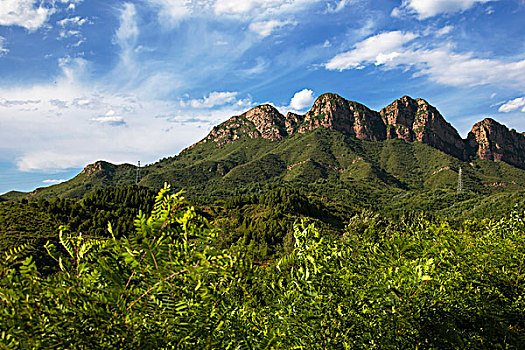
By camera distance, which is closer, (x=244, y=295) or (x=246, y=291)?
(x=246, y=291)

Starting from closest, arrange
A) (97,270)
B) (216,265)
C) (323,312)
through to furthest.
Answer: (216,265)
(97,270)
(323,312)

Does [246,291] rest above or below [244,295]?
above

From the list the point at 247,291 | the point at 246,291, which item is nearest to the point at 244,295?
the point at 247,291

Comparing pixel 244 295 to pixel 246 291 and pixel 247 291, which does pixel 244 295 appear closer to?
pixel 247 291

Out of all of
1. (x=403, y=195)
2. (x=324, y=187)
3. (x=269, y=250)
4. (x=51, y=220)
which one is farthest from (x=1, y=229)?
(x=403, y=195)

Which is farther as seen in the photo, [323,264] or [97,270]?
[323,264]

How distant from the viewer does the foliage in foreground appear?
226 cm

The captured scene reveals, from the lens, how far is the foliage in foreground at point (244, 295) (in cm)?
226

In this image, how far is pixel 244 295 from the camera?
399 centimetres

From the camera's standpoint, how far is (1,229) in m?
51.3

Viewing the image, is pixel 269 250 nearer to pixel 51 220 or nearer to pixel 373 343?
pixel 51 220

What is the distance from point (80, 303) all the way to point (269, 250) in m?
64.8

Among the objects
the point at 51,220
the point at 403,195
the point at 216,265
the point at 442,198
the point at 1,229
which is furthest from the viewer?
the point at 403,195

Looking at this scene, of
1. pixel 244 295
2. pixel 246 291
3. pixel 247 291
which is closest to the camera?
pixel 246 291
